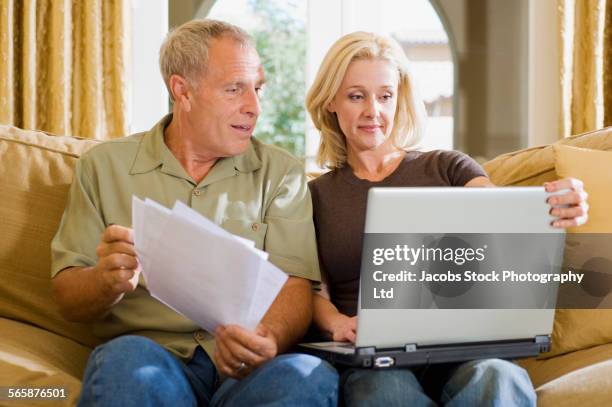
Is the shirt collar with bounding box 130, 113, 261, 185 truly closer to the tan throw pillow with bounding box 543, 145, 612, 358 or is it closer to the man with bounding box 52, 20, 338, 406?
the man with bounding box 52, 20, 338, 406

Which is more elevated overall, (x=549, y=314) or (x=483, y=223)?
(x=483, y=223)

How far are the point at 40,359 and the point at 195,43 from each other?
743mm

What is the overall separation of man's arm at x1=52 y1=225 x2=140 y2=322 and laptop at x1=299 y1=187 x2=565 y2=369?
0.41m

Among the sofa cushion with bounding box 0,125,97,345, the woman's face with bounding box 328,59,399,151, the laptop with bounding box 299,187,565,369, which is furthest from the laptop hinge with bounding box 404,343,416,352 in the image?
the sofa cushion with bounding box 0,125,97,345

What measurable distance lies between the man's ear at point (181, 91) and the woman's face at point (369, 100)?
1.16ft

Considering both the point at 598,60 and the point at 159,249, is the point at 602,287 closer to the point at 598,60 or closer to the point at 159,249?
the point at 159,249

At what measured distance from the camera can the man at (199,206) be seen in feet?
5.03

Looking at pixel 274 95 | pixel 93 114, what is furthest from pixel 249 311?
pixel 274 95

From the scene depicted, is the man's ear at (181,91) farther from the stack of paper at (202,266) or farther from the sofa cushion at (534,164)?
the sofa cushion at (534,164)

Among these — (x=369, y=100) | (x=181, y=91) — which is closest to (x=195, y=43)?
(x=181, y=91)

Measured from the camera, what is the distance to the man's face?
183 centimetres

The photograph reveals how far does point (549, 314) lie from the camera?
145 centimetres

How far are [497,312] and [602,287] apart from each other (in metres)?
0.50

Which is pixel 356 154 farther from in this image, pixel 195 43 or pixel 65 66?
pixel 65 66
